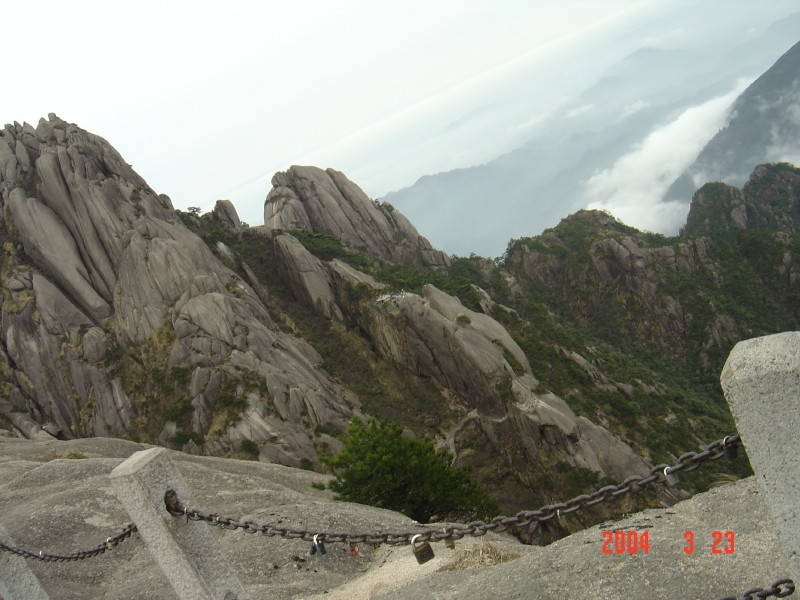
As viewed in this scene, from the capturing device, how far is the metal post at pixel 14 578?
8.60 meters

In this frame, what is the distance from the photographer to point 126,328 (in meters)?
43.1

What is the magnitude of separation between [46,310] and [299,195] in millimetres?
35751

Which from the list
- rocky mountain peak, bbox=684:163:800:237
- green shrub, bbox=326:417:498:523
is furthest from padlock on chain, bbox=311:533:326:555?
rocky mountain peak, bbox=684:163:800:237

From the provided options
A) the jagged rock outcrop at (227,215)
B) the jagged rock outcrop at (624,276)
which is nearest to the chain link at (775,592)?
the jagged rock outcrop at (227,215)

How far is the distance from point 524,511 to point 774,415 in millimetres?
2878

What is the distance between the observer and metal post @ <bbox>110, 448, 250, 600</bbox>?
6.23 metres

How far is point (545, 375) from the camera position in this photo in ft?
154

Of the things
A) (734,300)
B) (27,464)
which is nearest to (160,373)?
(27,464)

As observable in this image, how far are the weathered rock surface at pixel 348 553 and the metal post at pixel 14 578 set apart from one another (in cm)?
156

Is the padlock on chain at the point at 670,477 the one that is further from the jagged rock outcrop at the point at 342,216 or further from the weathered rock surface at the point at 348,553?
the jagged rock outcrop at the point at 342,216

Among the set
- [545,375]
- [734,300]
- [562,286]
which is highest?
[562,286]

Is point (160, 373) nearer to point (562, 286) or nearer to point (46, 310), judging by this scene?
point (46, 310)
